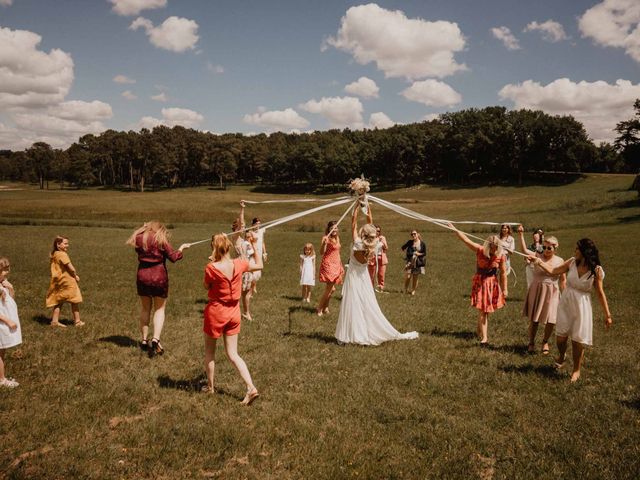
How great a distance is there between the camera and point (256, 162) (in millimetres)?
126938

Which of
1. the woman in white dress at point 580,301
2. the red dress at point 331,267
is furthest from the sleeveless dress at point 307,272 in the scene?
the woman in white dress at point 580,301

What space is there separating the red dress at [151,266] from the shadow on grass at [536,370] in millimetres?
7025

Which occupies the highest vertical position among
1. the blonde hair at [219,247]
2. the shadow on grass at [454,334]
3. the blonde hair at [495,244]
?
the blonde hair at [219,247]

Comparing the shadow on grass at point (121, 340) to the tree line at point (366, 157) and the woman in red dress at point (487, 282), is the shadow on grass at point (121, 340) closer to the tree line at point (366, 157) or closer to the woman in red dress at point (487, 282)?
the woman in red dress at point (487, 282)

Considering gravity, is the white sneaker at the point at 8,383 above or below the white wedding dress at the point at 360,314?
below

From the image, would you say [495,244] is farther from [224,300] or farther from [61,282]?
[61,282]

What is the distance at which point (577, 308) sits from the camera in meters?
7.60

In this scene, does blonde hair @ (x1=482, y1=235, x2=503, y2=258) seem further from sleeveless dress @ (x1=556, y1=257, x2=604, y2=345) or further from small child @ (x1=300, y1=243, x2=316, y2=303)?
small child @ (x1=300, y1=243, x2=316, y2=303)

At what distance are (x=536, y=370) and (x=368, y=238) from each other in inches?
167

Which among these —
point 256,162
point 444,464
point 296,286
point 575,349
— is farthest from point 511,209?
point 256,162

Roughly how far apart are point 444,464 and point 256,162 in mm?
126210

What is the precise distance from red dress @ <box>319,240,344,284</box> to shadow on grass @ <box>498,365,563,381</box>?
513cm

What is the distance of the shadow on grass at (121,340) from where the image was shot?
937 cm

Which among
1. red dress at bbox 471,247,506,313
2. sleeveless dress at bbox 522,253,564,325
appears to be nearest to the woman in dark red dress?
red dress at bbox 471,247,506,313
